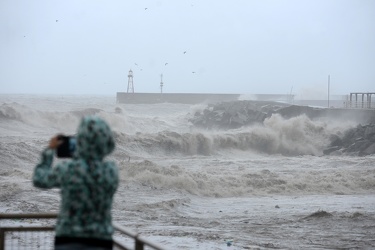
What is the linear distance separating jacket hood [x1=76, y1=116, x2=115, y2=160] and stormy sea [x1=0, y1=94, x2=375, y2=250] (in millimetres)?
2512

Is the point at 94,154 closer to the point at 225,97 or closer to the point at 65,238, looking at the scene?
the point at 65,238

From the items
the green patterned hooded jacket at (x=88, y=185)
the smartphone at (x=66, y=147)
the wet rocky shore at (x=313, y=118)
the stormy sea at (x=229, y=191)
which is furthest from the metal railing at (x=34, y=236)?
the wet rocky shore at (x=313, y=118)

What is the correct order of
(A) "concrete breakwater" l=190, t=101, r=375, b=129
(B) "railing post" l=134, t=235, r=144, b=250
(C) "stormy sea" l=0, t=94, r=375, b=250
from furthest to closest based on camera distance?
(A) "concrete breakwater" l=190, t=101, r=375, b=129, (C) "stormy sea" l=0, t=94, r=375, b=250, (B) "railing post" l=134, t=235, r=144, b=250

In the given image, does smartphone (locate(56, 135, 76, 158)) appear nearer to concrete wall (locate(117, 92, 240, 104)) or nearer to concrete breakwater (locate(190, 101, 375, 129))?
concrete breakwater (locate(190, 101, 375, 129))

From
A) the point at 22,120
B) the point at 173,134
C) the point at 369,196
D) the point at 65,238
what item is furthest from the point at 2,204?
the point at 22,120

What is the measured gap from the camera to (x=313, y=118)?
56.8 m

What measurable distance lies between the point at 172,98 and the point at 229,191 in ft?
312

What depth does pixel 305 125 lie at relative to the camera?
50.7 meters

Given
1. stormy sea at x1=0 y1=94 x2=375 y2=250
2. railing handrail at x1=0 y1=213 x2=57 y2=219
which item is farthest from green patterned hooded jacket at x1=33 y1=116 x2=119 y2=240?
stormy sea at x1=0 y1=94 x2=375 y2=250

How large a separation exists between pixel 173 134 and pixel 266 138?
7282mm

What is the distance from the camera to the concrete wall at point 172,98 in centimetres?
11050

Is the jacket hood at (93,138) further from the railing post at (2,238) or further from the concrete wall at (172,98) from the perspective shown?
the concrete wall at (172,98)

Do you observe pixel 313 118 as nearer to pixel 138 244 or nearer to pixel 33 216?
pixel 33 216

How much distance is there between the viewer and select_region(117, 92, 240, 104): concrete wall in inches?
4350
